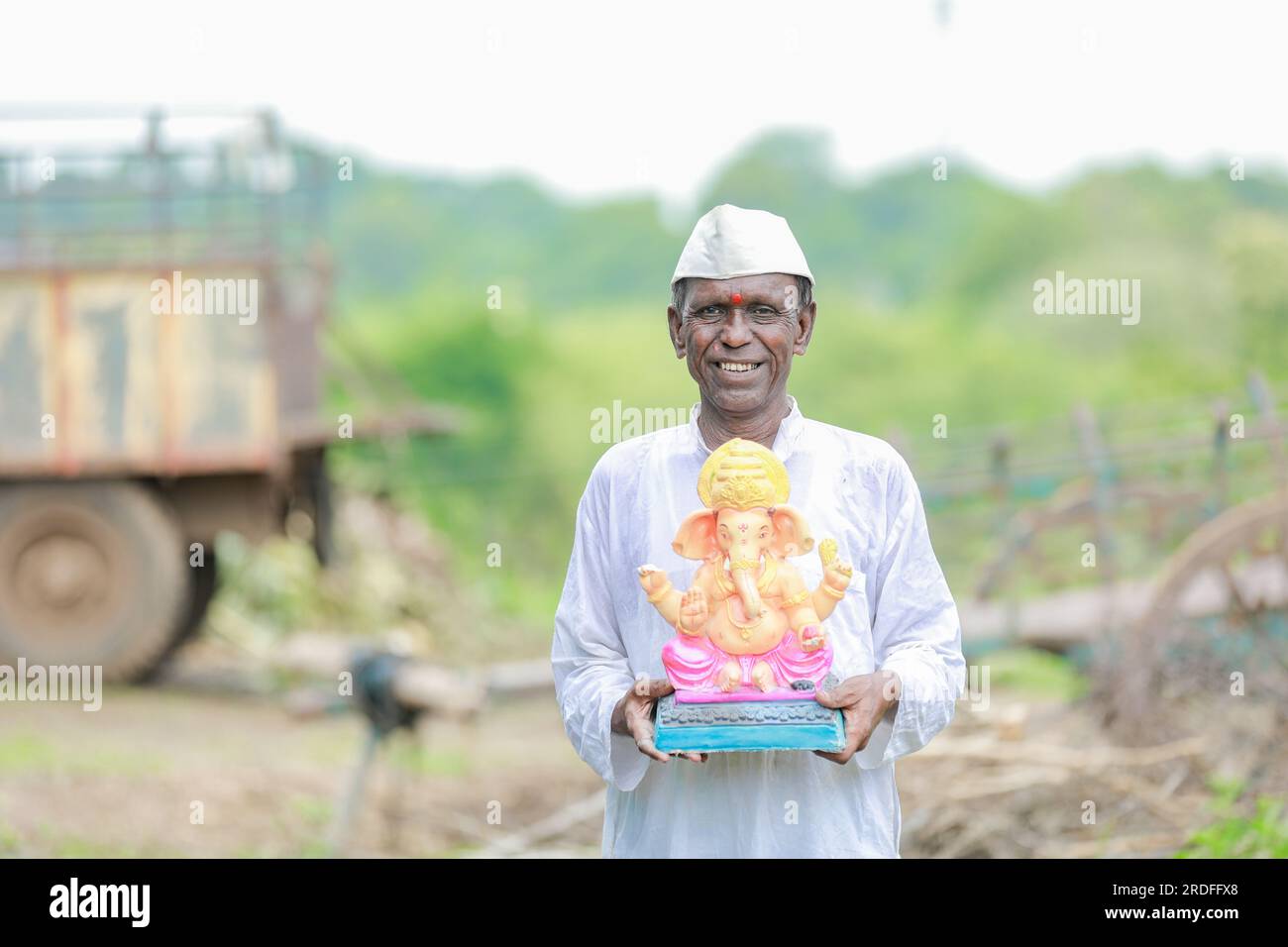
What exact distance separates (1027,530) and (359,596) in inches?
252

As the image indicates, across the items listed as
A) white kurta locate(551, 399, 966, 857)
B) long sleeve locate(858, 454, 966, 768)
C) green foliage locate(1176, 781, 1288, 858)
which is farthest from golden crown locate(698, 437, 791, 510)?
green foliage locate(1176, 781, 1288, 858)

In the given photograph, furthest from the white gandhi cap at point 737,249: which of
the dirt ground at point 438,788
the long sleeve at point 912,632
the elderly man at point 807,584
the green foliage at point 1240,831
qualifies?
the dirt ground at point 438,788

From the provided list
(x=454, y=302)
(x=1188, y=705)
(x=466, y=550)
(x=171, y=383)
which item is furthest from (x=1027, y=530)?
(x=454, y=302)

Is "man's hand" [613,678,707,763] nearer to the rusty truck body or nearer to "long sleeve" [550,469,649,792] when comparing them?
"long sleeve" [550,469,649,792]

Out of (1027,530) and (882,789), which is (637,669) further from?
(1027,530)

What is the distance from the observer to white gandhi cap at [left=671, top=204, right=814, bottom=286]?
338cm

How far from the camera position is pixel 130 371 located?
40.3ft

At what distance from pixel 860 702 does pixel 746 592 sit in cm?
38

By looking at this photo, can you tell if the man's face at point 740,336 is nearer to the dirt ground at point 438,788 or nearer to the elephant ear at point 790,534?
the elephant ear at point 790,534

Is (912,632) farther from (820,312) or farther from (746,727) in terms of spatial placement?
(820,312)

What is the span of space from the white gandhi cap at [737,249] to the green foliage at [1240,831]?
375 cm

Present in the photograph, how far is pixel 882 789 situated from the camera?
3484 mm

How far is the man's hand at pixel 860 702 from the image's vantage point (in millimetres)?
3262

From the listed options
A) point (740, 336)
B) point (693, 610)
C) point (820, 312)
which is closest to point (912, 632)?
point (693, 610)
